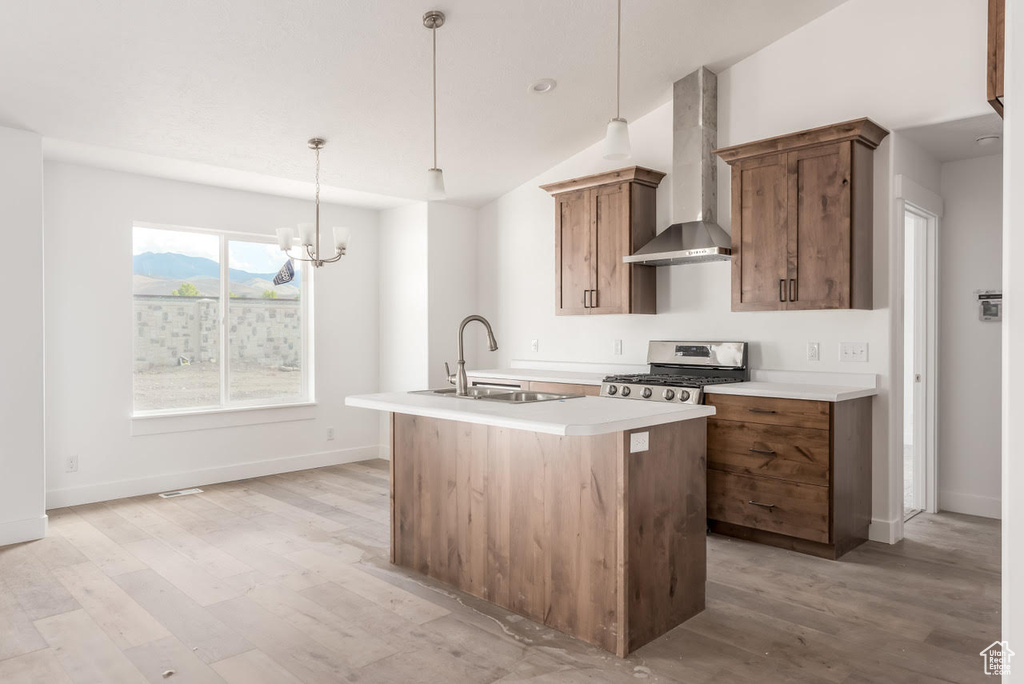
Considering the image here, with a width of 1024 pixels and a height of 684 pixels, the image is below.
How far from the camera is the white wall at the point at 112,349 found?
4.55m

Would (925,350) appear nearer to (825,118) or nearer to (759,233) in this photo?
(759,233)

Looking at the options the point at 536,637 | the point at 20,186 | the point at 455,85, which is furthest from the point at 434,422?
the point at 20,186

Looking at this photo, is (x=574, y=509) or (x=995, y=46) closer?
(x=995, y=46)

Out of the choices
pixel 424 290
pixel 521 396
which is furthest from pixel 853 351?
pixel 424 290

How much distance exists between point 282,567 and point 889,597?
2934mm

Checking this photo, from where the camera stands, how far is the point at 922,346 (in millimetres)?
4352

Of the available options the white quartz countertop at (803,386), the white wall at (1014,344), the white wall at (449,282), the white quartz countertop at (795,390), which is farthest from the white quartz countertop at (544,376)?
the white wall at (1014,344)

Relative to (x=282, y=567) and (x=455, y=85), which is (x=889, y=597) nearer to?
(x=282, y=567)

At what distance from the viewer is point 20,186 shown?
151 inches

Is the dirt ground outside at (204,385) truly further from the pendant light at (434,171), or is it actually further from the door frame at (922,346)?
the door frame at (922,346)

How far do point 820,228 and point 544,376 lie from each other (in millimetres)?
2135

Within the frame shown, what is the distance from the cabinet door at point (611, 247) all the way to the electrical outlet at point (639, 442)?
7.36 ft

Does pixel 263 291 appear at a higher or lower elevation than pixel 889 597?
higher

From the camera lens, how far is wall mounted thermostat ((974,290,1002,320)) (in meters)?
4.19
